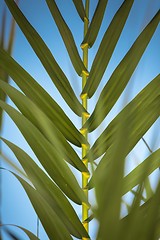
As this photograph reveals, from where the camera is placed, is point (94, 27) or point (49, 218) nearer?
point (49, 218)

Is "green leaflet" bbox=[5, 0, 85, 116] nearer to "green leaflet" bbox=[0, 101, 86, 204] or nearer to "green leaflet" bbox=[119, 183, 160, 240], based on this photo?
"green leaflet" bbox=[0, 101, 86, 204]

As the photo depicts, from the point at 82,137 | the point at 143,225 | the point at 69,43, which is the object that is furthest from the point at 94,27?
the point at 143,225

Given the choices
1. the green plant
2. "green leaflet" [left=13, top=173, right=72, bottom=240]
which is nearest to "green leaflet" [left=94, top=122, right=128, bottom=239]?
the green plant

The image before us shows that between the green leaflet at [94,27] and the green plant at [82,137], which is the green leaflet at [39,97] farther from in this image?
the green leaflet at [94,27]

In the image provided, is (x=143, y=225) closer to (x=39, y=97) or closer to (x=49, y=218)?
(x=49, y=218)

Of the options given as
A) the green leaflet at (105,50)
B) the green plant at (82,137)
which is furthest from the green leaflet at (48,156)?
the green leaflet at (105,50)

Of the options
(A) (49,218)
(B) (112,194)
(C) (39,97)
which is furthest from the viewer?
(C) (39,97)

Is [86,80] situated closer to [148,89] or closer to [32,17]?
[148,89]
